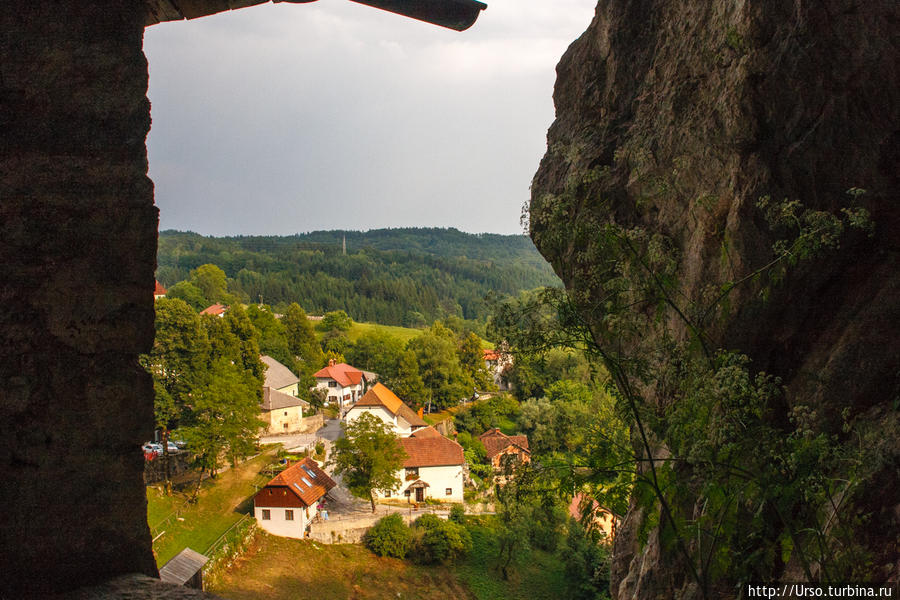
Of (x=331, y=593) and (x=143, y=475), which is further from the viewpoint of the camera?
(x=331, y=593)

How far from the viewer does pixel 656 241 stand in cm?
348

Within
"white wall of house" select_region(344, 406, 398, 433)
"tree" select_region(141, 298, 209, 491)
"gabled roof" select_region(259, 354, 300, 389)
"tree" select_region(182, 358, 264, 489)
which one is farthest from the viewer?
"gabled roof" select_region(259, 354, 300, 389)

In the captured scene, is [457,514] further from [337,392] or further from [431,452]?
[337,392]

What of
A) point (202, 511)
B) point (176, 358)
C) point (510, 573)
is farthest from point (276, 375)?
point (510, 573)

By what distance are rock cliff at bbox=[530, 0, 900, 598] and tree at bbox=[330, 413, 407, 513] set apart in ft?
87.1

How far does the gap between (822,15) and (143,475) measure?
4273 mm

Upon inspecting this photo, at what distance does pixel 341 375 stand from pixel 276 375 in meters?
9.89

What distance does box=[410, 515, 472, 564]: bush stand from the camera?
2694 centimetres

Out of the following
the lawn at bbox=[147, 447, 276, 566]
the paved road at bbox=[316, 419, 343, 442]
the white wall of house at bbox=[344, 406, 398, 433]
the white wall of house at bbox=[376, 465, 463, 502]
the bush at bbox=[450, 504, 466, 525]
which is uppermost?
the white wall of house at bbox=[344, 406, 398, 433]

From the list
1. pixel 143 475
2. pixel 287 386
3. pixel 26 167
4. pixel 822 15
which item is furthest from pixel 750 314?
pixel 287 386

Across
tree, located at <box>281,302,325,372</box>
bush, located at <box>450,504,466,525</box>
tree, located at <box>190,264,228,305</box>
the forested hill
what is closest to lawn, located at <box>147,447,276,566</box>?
bush, located at <box>450,504,466,525</box>

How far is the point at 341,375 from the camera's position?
53.7 m

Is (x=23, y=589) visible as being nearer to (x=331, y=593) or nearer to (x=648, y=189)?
(x=648, y=189)

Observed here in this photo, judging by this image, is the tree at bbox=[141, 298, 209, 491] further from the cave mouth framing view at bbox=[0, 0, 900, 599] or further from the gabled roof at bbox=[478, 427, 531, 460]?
the cave mouth framing view at bbox=[0, 0, 900, 599]
